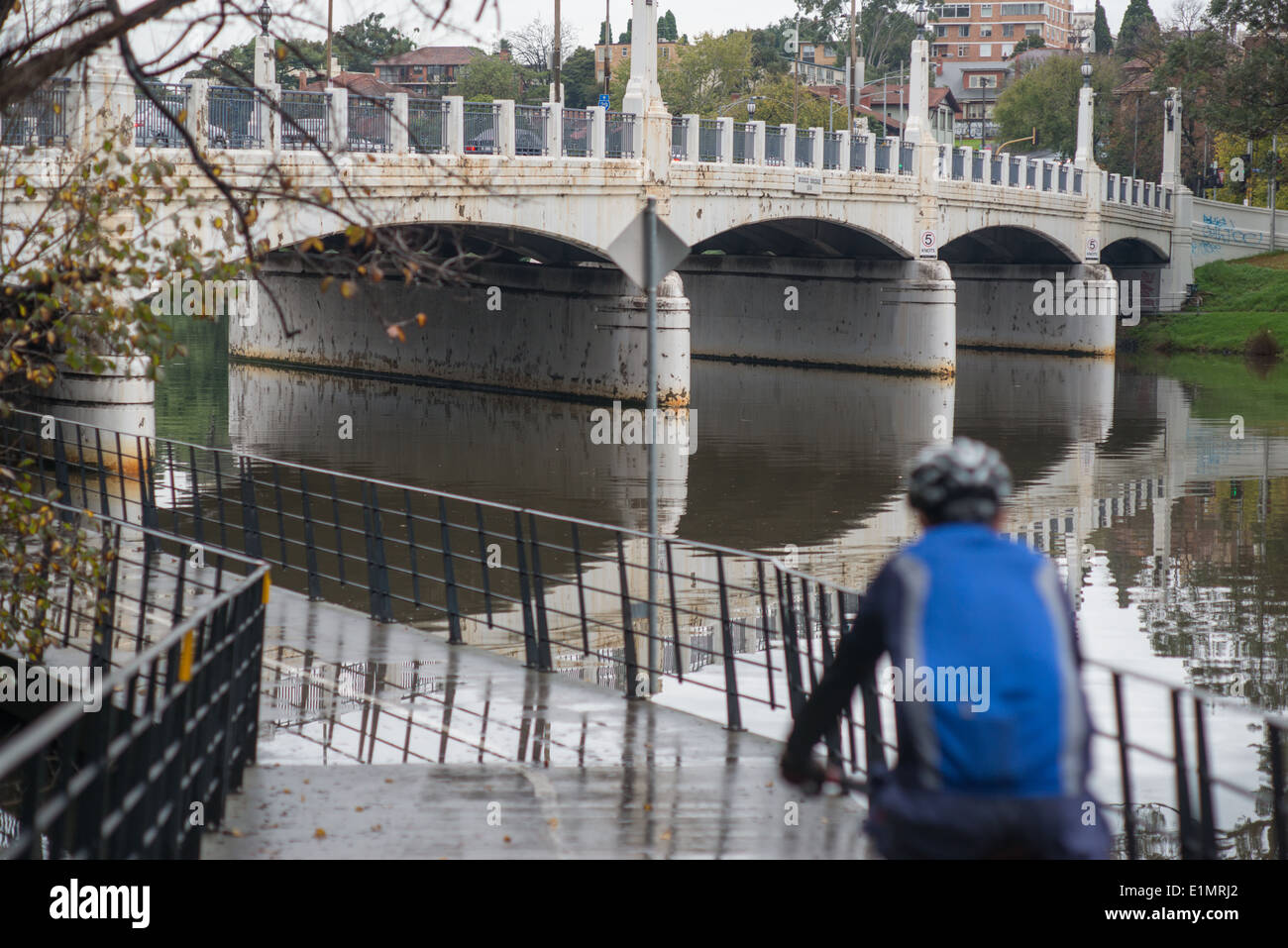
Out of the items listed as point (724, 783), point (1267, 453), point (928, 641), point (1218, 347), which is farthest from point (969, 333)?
point (928, 641)

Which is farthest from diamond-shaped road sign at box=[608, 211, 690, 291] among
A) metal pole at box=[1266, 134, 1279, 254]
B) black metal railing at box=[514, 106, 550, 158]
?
metal pole at box=[1266, 134, 1279, 254]

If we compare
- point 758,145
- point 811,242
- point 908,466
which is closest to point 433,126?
point 908,466

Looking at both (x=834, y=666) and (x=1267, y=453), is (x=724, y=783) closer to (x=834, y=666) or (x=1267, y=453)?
(x=834, y=666)

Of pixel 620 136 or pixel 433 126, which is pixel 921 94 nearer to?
pixel 620 136

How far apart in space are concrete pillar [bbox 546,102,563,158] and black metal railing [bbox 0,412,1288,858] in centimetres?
811

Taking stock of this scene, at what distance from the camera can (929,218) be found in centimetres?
4084

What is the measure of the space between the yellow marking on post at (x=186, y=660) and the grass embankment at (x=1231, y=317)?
49779 mm

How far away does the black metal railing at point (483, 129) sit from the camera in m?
27.2

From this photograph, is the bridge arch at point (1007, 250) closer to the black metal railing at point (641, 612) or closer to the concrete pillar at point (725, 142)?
the concrete pillar at point (725, 142)

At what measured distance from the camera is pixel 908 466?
25219 millimetres

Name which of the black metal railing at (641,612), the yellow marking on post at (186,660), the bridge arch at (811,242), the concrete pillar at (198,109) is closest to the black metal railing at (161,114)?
the concrete pillar at (198,109)

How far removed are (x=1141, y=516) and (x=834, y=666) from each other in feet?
61.6

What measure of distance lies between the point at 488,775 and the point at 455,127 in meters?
20.1

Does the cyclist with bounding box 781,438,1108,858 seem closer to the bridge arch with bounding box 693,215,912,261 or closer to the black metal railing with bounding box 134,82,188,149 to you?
the black metal railing with bounding box 134,82,188,149
